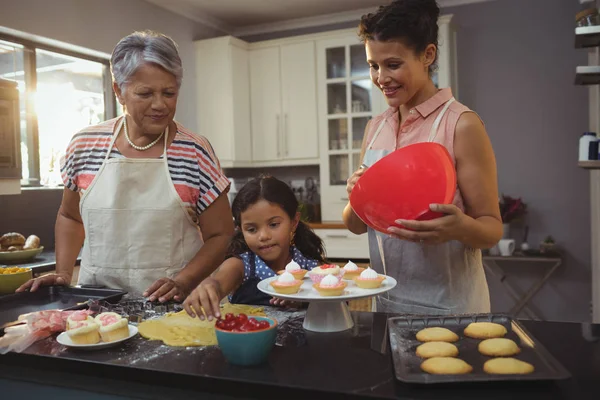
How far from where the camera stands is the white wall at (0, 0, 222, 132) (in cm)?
322

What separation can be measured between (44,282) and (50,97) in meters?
2.38

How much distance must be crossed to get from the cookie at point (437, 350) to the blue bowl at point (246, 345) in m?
0.27

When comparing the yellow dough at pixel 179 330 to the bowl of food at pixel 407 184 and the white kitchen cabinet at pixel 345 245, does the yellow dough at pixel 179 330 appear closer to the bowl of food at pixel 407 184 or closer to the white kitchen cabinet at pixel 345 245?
the bowl of food at pixel 407 184

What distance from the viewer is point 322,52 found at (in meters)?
4.55

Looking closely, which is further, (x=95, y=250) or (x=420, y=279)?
(x=95, y=250)

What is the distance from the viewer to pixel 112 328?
3.61 ft

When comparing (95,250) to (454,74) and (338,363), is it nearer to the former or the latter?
(338,363)

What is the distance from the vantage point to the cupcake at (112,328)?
110 cm

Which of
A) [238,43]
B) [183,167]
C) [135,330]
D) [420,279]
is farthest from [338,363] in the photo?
[238,43]

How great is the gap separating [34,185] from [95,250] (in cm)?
202

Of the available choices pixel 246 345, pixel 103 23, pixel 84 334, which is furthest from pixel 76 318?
pixel 103 23

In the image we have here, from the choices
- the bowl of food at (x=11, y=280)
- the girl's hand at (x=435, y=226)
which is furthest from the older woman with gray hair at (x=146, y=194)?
the girl's hand at (x=435, y=226)

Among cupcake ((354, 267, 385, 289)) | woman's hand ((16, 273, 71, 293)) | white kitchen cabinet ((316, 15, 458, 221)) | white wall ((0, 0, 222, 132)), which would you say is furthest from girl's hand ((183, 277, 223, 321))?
white kitchen cabinet ((316, 15, 458, 221))

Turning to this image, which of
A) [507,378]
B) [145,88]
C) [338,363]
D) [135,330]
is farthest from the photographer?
[145,88]
